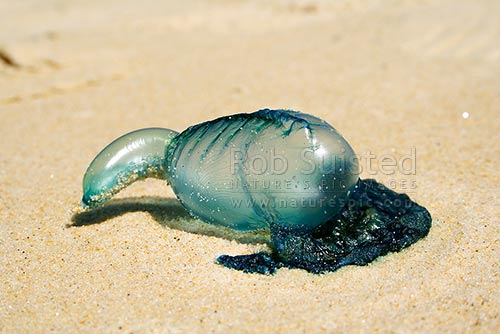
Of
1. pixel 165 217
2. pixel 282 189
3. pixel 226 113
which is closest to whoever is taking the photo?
pixel 282 189

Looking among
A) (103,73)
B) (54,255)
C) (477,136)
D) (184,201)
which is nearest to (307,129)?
(184,201)

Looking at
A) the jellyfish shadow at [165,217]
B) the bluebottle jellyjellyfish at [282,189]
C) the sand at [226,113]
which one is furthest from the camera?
the jellyfish shadow at [165,217]

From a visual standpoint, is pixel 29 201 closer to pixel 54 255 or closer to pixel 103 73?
pixel 54 255

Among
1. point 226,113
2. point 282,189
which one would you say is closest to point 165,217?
point 282,189

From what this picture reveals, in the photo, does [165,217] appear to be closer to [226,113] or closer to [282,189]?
[282,189]

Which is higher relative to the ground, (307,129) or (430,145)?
(307,129)
